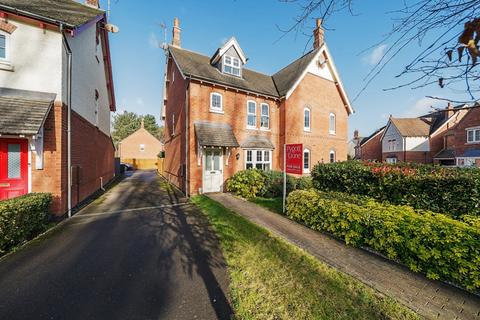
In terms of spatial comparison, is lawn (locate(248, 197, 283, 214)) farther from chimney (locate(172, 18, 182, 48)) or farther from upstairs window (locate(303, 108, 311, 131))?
chimney (locate(172, 18, 182, 48))

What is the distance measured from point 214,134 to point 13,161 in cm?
842

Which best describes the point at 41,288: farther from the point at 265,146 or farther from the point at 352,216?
the point at 265,146

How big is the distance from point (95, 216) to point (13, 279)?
432 centimetres

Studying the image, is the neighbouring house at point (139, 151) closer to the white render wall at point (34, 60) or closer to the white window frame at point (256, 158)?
the white window frame at point (256, 158)

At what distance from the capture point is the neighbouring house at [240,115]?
1216 cm

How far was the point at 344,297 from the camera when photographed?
3.23m

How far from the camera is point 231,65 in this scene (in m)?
14.5

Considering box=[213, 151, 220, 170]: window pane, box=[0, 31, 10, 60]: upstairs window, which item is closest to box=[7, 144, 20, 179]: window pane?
box=[0, 31, 10, 60]: upstairs window

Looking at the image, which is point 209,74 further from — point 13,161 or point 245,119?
point 13,161

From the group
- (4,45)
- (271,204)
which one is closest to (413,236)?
(271,204)

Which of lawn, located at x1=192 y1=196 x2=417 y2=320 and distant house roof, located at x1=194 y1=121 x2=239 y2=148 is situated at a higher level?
distant house roof, located at x1=194 y1=121 x2=239 y2=148

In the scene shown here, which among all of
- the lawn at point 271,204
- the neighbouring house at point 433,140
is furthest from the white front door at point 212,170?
the neighbouring house at point 433,140

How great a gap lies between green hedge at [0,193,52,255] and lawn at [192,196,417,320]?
5323mm

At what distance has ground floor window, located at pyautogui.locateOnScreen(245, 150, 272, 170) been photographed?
14031 millimetres
